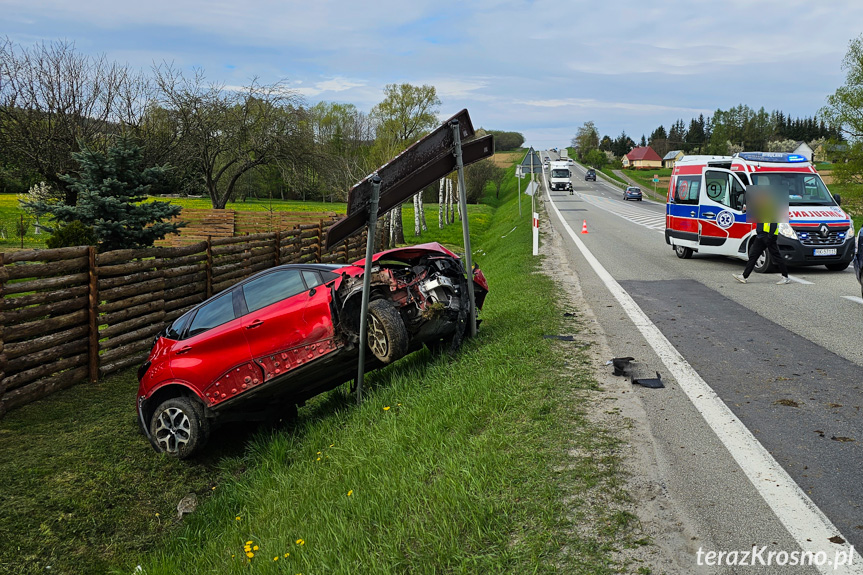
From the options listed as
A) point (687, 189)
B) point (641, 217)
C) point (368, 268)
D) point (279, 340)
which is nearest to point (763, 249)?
point (687, 189)

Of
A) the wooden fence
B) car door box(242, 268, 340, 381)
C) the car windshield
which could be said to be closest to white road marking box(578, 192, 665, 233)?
the car windshield

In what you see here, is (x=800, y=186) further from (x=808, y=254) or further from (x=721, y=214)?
(x=808, y=254)

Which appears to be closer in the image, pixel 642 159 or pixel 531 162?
pixel 531 162

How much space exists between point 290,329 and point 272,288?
0.66 m

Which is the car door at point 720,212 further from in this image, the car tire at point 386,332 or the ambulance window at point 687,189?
the car tire at point 386,332

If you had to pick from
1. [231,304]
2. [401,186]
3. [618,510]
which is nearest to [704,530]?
[618,510]

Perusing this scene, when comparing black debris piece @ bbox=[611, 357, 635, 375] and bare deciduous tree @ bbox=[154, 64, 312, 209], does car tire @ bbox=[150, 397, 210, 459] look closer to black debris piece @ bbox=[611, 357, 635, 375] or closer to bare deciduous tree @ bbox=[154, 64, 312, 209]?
black debris piece @ bbox=[611, 357, 635, 375]

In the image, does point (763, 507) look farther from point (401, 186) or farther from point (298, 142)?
point (298, 142)

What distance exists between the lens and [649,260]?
607 inches

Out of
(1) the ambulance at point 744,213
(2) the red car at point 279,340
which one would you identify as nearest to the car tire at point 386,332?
(2) the red car at point 279,340

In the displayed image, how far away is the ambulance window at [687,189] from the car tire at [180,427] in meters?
13.1

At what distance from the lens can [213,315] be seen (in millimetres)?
7035

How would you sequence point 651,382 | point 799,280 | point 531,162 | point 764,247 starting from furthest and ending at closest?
point 531,162 → point 764,247 → point 799,280 → point 651,382

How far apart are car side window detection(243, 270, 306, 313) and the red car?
13mm
